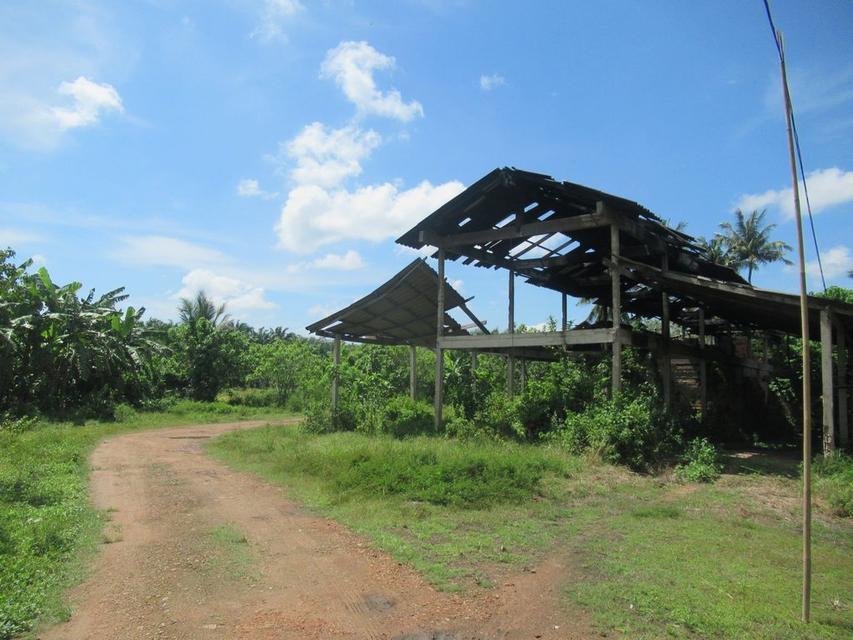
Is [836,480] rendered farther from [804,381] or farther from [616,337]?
[804,381]

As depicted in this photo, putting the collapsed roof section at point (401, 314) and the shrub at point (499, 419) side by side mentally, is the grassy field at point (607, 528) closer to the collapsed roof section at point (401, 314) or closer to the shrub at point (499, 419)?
the shrub at point (499, 419)

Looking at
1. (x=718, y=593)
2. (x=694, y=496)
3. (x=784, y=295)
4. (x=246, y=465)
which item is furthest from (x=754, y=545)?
(x=246, y=465)

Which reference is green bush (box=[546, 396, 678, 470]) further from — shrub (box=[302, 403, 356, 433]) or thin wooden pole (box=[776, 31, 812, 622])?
shrub (box=[302, 403, 356, 433])

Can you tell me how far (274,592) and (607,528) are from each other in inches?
157

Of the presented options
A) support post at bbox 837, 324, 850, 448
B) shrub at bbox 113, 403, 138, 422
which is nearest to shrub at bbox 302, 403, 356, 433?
shrub at bbox 113, 403, 138, 422

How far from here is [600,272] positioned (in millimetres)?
16797

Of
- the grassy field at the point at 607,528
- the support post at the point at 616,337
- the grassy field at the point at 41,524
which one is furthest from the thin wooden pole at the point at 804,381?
the support post at the point at 616,337

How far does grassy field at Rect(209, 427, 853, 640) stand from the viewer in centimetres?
425

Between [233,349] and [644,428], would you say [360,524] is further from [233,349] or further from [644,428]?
[233,349]

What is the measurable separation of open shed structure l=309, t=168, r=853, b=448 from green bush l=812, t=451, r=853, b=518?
1.50 feet

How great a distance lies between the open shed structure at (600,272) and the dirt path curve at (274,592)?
7.08 meters

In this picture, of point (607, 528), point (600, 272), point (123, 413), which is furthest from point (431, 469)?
point (123, 413)

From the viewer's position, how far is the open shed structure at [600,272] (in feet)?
36.4

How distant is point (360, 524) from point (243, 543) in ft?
4.44
